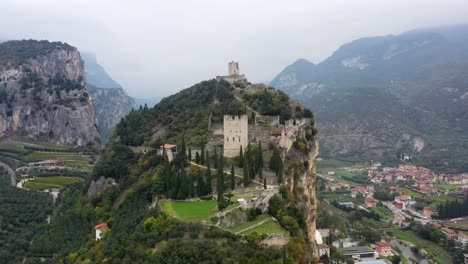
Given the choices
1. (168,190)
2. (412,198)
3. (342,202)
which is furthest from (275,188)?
(412,198)

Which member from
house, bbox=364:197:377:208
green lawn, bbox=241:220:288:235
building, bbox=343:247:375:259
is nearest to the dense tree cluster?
house, bbox=364:197:377:208

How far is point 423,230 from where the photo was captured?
91.0 metres

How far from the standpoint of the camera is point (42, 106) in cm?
13938

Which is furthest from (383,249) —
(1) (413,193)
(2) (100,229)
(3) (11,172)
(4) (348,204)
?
(3) (11,172)

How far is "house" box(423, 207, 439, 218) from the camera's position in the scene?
104625mm

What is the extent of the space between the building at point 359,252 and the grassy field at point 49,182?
5267 centimetres

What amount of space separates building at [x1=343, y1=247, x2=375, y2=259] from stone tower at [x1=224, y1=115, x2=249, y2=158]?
106 feet

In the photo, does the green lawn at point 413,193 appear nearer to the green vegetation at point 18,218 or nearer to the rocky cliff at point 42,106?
the rocky cliff at point 42,106

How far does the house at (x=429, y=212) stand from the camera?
10462cm

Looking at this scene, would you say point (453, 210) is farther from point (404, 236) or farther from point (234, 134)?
point (234, 134)

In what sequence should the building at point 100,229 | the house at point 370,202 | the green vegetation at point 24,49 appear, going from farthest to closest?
the green vegetation at point 24,49 → the house at point 370,202 → the building at point 100,229

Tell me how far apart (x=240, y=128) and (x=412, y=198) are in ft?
277

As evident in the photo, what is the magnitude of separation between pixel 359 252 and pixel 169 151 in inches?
1540

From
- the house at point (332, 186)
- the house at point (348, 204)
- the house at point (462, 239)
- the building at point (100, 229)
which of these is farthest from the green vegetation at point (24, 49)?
the house at point (462, 239)
